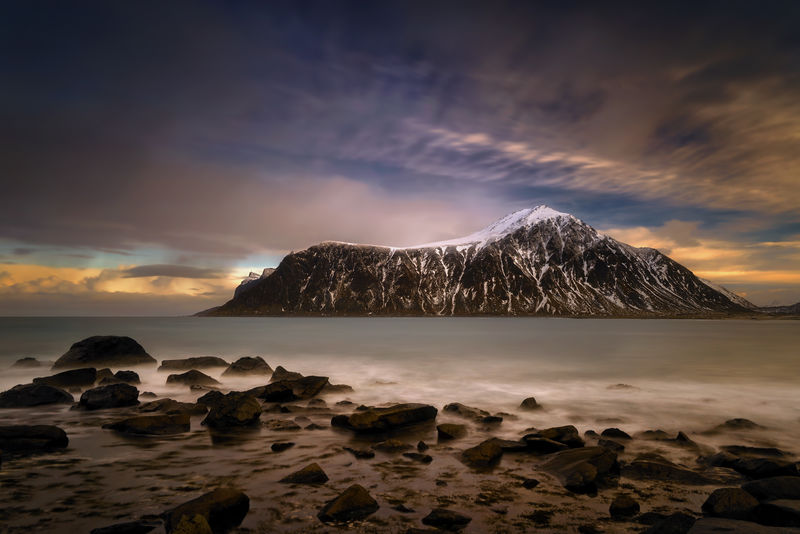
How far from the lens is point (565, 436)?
43.0ft

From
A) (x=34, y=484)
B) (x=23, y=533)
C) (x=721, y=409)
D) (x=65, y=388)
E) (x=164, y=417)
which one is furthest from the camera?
(x=65, y=388)

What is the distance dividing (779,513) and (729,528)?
1.53 meters

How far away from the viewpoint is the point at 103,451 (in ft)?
41.4

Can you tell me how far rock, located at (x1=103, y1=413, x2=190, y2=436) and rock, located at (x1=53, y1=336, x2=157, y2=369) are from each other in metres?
21.4

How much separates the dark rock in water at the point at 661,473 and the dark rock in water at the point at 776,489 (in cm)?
125

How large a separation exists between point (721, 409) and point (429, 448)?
1569 cm

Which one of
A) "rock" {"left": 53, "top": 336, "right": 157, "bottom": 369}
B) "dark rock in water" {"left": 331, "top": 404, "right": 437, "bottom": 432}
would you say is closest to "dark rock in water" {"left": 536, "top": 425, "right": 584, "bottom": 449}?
"dark rock in water" {"left": 331, "top": 404, "right": 437, "bottom": 432}

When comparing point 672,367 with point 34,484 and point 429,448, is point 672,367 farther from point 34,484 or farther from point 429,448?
point 34,484

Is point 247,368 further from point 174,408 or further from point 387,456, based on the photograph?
point 387,456

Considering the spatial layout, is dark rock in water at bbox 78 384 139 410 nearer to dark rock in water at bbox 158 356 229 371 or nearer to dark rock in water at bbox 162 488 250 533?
dark rock in water at bbox 158 356 229 371

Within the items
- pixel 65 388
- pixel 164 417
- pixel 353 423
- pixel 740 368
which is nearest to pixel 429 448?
pixel 353 423

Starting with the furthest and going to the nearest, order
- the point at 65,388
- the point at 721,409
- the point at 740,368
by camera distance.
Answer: the point at 740,368 < the point at 65,388 < the point at 721,409

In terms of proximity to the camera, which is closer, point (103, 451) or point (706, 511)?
point (706, 511)

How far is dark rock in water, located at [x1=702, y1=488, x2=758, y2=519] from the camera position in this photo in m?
7.95
